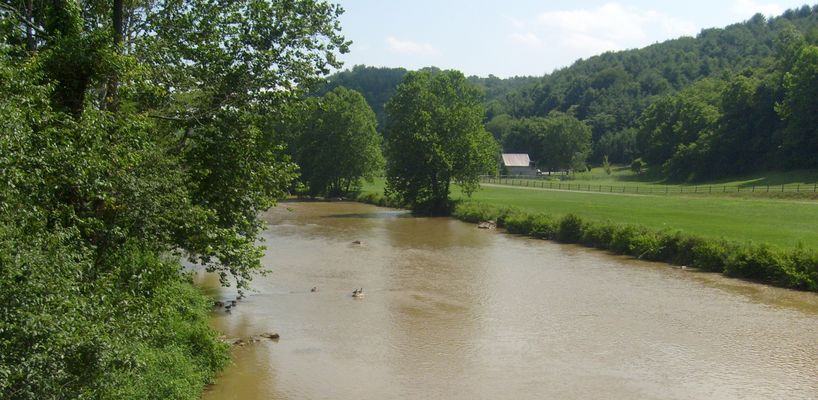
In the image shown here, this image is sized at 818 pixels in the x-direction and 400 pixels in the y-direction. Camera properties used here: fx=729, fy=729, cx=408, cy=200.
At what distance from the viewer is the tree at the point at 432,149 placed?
62.2 m

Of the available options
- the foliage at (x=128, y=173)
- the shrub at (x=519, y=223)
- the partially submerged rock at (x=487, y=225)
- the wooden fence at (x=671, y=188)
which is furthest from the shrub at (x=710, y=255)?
the wooden fence at (x=671, y=188)

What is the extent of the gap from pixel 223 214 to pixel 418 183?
47.4 metres

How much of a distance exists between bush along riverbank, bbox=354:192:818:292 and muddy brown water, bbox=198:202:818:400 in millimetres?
1077

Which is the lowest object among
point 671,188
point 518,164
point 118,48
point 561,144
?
point 671,188

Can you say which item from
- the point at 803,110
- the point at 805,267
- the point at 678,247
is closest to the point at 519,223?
the point at 678,247

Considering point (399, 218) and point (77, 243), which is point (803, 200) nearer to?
point (399, 218)

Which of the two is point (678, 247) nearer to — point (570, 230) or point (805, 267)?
point (805, 267)

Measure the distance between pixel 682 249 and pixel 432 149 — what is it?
1166 inches

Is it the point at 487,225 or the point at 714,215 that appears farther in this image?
the point at 487,225

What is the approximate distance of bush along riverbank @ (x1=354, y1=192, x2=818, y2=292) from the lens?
2927 centimetres

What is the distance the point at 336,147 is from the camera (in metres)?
80.6

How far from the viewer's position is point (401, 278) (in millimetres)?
31812

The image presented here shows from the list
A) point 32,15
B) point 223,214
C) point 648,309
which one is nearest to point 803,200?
point 648,309

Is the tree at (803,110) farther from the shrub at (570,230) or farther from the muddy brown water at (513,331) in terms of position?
the muddy brown water at (513,331)
